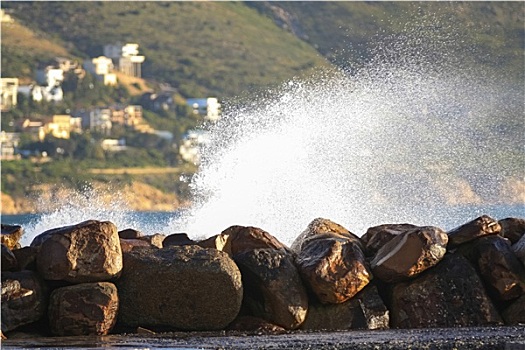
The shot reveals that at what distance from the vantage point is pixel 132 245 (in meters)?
8.45

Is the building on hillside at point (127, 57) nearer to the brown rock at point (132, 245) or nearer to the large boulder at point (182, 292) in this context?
the brown rock at point (132, 245)

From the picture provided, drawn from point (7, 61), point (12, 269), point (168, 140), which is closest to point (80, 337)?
point (12, 269)

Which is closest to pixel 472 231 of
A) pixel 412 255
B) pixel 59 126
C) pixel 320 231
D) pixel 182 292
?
pixel 412 255

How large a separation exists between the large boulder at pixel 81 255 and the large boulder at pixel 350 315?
1.31 metres

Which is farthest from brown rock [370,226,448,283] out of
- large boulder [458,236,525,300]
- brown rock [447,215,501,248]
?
large boulder [458,236,525,300]

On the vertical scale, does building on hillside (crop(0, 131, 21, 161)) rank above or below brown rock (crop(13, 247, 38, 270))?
below

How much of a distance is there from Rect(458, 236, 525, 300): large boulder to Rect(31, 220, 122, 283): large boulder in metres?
2.38

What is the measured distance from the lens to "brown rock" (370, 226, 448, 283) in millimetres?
8125

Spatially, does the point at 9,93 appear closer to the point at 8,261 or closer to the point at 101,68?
the point at 101,68

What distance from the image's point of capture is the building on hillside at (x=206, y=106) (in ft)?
261

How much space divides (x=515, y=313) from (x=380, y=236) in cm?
110

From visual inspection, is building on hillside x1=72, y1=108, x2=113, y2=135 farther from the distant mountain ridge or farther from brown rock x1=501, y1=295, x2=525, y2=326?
brown rock x1=501, y1=295, x2=525, y2=326

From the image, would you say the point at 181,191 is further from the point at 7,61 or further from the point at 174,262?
the point at 174,262

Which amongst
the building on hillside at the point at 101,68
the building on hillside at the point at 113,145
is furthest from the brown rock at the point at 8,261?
the building on hillside at the point at 101,68
